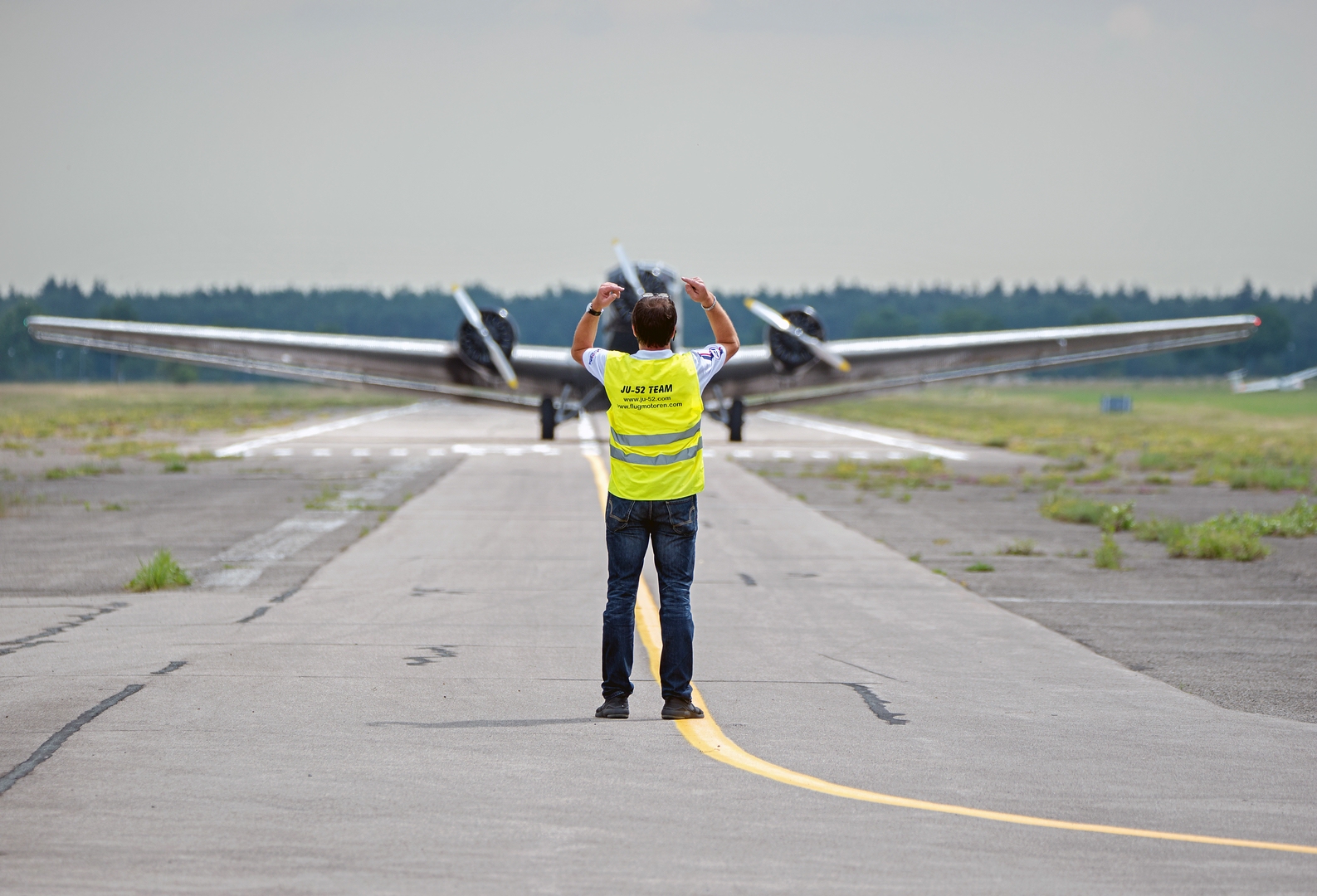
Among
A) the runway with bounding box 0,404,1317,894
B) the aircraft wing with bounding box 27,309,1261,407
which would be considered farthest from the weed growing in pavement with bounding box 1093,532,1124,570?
the aircraft wing with bounding box 27,309,1261,407

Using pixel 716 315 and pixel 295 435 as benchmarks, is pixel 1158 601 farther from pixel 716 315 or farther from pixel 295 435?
pixel 295 435

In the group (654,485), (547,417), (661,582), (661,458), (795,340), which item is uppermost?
(795,340)

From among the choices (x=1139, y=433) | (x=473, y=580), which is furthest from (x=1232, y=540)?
(x=1139, y=433)

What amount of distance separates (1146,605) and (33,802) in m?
9.44

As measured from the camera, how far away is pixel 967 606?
10812 mm

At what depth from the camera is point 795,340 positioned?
3450 centimetres

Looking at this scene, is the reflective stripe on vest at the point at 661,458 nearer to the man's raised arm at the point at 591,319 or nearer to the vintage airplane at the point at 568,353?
the man's raised arm at the point at 591,319

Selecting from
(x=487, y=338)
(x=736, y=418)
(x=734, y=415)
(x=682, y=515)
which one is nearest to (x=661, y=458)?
(x=682, y=515)

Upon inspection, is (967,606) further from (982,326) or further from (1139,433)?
(982,326)

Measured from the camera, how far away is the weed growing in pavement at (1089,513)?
18.4 meters

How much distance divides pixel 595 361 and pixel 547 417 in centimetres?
3281

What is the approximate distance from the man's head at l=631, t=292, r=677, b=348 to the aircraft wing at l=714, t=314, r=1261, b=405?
28809mm

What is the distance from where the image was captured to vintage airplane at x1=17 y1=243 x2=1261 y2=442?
34.3 metres

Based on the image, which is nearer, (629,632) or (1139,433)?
(629,632)
